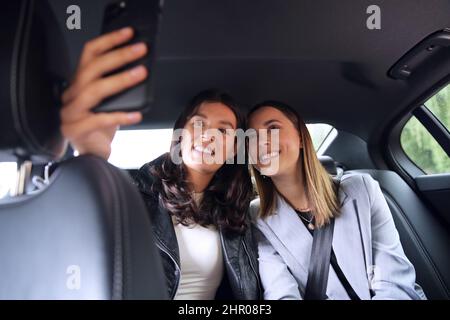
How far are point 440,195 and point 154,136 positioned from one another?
3.54 feet

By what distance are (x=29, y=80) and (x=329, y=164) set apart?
1102 millimetres

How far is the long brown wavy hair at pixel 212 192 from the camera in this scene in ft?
3.65

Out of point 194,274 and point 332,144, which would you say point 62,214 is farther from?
point 332,144

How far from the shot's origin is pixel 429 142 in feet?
5.47

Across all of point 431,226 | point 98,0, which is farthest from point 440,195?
point 98,0

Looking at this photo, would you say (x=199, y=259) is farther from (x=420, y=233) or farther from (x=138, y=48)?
(x=420, y=233)

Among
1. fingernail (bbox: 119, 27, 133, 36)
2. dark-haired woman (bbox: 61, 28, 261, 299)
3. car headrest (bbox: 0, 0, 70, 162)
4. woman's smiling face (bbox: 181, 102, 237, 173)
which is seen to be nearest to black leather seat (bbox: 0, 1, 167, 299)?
car headrest (bbox: 0, 0, 70, 162)

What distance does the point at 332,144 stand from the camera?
64.3 inches

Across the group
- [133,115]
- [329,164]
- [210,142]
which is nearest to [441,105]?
[329,164]

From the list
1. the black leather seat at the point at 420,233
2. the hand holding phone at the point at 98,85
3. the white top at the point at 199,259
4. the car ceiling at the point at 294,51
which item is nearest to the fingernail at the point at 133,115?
the hand holding phone at the point at 98,85

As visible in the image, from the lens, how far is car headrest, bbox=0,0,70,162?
0.60 m

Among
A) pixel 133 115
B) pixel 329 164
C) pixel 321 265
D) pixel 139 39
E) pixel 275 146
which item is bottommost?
pixel 321 265

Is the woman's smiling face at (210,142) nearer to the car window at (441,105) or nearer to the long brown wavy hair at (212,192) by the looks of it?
the long brown wavy hair at (212,192)

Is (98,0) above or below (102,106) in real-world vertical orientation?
above
